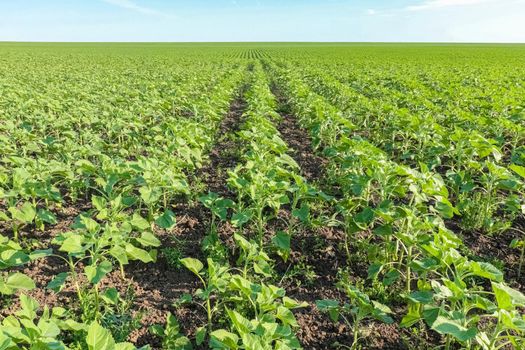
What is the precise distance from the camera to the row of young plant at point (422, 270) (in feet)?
8.31

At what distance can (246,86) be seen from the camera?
64.2 ft

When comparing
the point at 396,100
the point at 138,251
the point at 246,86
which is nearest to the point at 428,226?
the point at 138,251

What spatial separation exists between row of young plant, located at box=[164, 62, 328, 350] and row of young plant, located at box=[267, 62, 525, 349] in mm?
498

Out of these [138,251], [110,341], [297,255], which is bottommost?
[297,255]

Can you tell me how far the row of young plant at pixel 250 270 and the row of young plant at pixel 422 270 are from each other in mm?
498

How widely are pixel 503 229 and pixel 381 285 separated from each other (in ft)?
7.41

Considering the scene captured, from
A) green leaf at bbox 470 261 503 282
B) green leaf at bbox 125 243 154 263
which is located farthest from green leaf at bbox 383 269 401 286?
green leaf at bbox 125 243 154 263

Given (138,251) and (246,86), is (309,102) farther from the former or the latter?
(246,86)

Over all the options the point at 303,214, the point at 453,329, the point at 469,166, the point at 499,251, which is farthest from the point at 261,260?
the point at 469,166

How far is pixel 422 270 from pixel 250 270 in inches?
69.0

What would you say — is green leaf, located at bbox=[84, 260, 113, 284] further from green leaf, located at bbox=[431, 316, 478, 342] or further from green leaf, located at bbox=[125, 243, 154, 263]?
green leaf, located at bbox=[431, 316, 478, 342]

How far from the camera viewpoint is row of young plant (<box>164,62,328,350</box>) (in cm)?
245

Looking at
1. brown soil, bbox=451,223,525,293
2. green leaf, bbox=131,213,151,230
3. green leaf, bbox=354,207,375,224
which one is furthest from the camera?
brown soil, bbox=451,223,525,293

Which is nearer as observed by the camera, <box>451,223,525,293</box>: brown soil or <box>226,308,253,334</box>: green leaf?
<box>226,308,253,334</box>: green leaf
